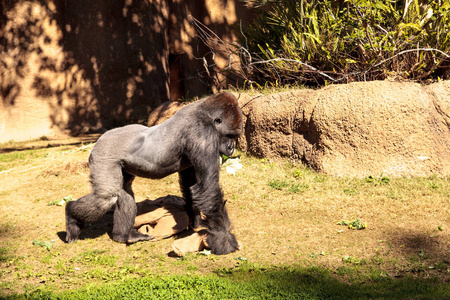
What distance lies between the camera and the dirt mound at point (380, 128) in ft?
18.6

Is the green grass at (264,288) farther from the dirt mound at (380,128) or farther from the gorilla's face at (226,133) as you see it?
the dirt mound at (380,128)

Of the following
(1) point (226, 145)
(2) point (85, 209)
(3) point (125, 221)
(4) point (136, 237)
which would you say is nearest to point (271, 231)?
(1) point (226, 145)

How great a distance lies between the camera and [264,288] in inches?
137

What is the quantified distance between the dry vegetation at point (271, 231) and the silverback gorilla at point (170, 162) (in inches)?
9.1

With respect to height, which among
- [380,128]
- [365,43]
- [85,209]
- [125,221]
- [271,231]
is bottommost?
[271,231]

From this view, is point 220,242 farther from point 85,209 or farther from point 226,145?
point 85,209

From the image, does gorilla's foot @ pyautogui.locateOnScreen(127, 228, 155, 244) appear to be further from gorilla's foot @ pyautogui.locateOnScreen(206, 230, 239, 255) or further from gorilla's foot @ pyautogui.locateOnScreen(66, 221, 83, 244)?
gorilla's foot @ pyautogui.locateOnScreen(206, 230, 239, 255)

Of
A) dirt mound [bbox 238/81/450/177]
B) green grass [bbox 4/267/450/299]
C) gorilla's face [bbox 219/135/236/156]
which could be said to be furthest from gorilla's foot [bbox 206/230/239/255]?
dirt mound [bbox 238/81/450/177]

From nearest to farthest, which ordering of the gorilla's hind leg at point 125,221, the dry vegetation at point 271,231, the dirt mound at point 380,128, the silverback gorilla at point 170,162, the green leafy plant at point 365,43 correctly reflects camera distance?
the dry vegetation at point 271,231 → the silverback gorilla at point 170,162 → the gorilla's hind leg at point 125,221 → the dirt mound at point 380,128 → the green leafy plant at point 365,43

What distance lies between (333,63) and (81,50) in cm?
→ 633

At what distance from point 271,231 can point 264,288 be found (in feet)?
4.34

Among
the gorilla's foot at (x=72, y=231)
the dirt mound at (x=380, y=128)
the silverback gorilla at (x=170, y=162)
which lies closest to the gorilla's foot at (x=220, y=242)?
the silverback gorilla at (x=170, y=162)

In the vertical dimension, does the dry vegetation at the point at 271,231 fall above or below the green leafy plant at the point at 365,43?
below

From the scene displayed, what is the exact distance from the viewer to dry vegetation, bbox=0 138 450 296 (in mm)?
3932
